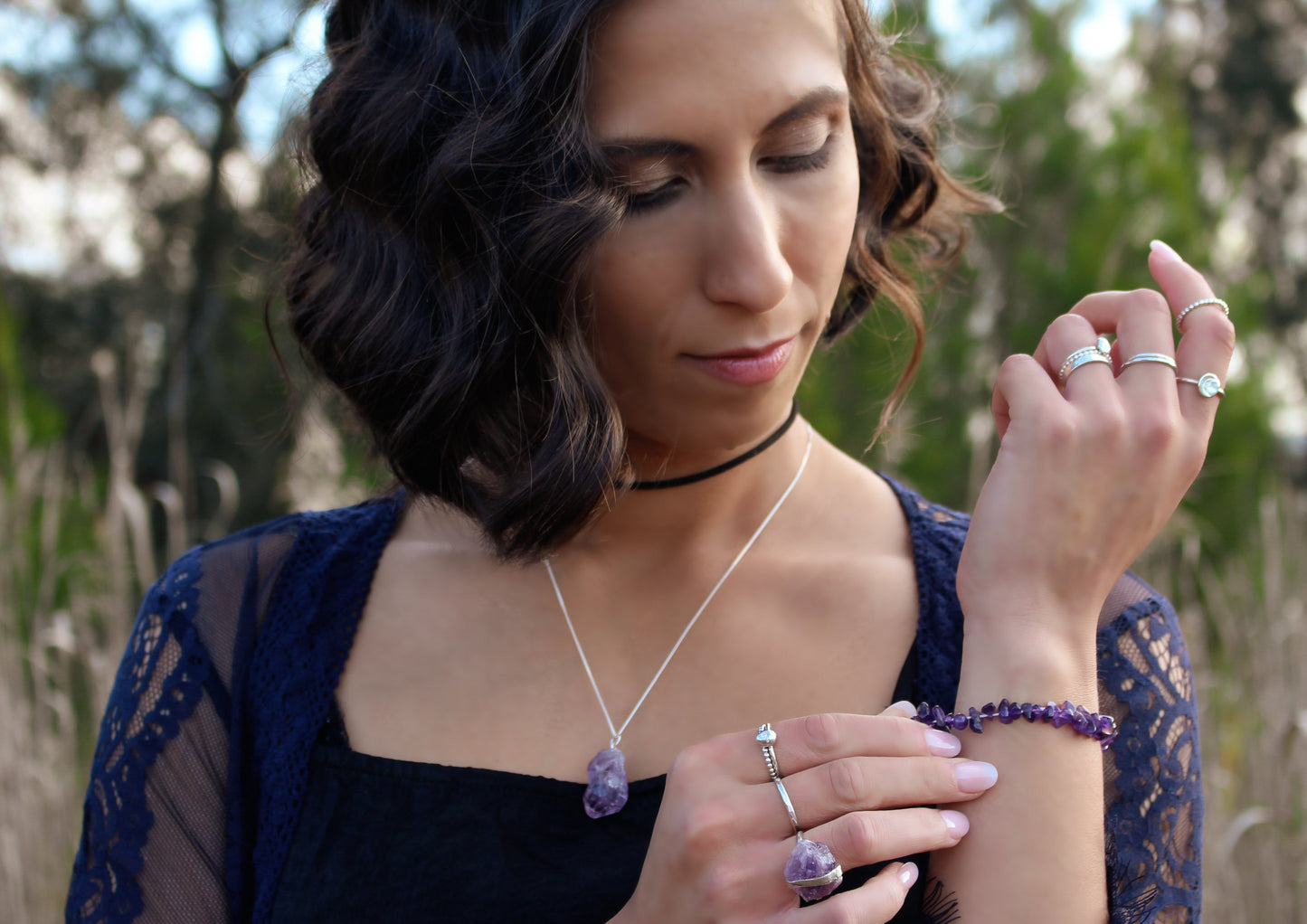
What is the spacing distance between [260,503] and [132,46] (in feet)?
9.98

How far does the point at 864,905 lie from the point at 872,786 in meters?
0.12

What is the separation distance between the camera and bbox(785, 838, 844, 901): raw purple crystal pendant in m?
1.11

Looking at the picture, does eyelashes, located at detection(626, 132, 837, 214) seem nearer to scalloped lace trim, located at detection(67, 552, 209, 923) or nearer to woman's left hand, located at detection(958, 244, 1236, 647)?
woman's left hand, located at detection(958, 244, 1236, 647)

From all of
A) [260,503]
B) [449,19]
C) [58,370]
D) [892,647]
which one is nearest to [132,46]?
[58,370]

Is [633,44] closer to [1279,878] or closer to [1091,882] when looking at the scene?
[1091,882]

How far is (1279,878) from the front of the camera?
2.17 meters

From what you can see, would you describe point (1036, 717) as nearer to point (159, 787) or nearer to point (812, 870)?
point (812, 870)

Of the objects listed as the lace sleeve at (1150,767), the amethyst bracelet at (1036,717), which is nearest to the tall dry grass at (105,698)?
the lace sleeve at (1150,767)

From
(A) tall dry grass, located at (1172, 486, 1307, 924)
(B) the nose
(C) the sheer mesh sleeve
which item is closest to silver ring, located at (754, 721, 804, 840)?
(B) the nose

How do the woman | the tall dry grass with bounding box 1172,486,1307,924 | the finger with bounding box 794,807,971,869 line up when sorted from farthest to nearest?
the tall dry grass with bounding box 1172,486,1307,924 → the woman → the finger with bounding box 794,807,971,869

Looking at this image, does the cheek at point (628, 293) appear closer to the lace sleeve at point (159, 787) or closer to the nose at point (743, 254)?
the nose at point (743, 254)

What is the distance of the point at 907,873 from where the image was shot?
1164 mm

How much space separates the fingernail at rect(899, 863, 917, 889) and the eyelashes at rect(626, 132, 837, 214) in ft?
2.79

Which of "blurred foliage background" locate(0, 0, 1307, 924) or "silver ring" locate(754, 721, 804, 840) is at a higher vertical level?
"blurred foliage background" locate(0, 0, 1307, 924)
